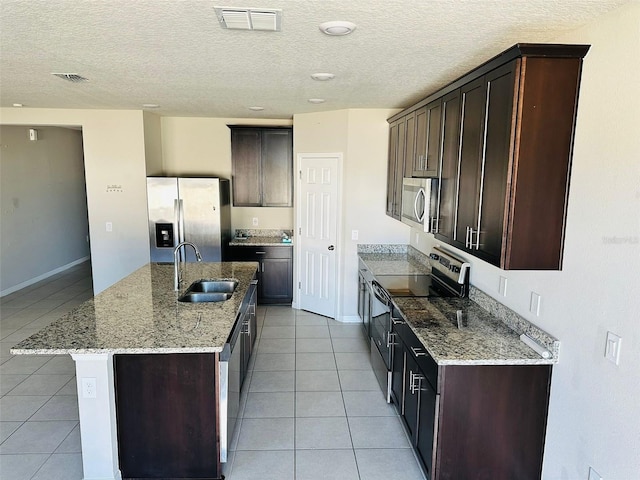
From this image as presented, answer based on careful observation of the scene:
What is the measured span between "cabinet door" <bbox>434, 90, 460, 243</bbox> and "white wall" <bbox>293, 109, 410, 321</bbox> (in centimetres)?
207

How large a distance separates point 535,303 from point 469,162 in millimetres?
884

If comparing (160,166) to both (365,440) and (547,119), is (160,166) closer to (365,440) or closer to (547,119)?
(365,440)

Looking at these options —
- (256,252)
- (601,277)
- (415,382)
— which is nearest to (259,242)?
(256,252)

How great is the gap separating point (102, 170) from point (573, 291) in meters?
5.34

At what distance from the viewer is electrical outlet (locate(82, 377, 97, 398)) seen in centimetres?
233

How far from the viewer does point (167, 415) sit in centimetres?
246

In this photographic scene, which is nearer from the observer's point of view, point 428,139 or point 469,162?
point 469,162

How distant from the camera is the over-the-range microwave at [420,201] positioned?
3.12 m

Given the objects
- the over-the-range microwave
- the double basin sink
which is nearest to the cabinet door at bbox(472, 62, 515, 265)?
the over-the-range microwave

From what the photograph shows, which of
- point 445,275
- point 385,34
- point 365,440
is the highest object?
point 385,34

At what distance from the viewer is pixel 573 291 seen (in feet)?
6.87

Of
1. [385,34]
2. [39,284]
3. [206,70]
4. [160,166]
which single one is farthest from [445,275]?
[39,284]

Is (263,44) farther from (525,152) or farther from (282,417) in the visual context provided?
(282,417)

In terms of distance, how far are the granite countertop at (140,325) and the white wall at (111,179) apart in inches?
84.2
